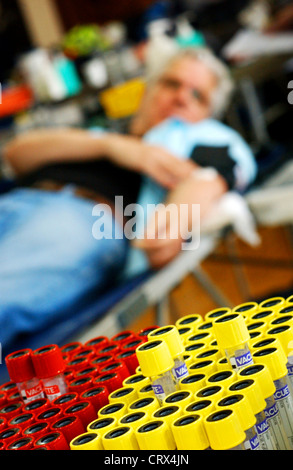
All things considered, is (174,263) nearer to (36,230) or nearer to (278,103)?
(36,230)

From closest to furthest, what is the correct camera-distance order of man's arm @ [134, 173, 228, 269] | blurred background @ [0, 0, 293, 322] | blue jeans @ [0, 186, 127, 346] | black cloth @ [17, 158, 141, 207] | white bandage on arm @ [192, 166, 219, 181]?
blue jeans @ [0, 186, 127, 346], man's arm @ [134, 173, 228, 269], white bandage on arm @ [192, 166, 219, 181], black cloth @ [17, 158, 141, 207], blurred background @ [0, 0, 293, 322]

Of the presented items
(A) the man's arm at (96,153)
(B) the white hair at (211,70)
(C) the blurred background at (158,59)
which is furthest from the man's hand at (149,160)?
(C) the blurred background at (158,59)

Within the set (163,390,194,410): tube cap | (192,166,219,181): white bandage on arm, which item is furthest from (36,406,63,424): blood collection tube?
(192,166,219,181): white bandage on arm

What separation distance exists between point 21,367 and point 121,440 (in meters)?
0.22

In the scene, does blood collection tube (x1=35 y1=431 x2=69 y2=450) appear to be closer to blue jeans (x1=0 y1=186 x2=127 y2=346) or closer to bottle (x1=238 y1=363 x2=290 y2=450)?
bottle (x1=238 y1=363 x2=290 y2=450)

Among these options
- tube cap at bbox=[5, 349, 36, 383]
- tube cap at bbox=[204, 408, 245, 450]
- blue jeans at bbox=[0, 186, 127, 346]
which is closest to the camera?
tube cap at bbox=[204, 408, 245, 450]

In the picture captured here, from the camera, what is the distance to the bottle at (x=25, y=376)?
0.71 meters

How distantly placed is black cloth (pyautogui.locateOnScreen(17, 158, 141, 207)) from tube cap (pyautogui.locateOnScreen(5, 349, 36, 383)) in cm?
158

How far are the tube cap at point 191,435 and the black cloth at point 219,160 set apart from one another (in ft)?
5.67

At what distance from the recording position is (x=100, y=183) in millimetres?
2324

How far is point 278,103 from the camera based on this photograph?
4156mm

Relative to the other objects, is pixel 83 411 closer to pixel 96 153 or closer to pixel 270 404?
pixel 270 404

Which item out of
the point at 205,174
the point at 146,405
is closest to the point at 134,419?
the point at 146,405

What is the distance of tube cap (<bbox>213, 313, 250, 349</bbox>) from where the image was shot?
0.61 metres
